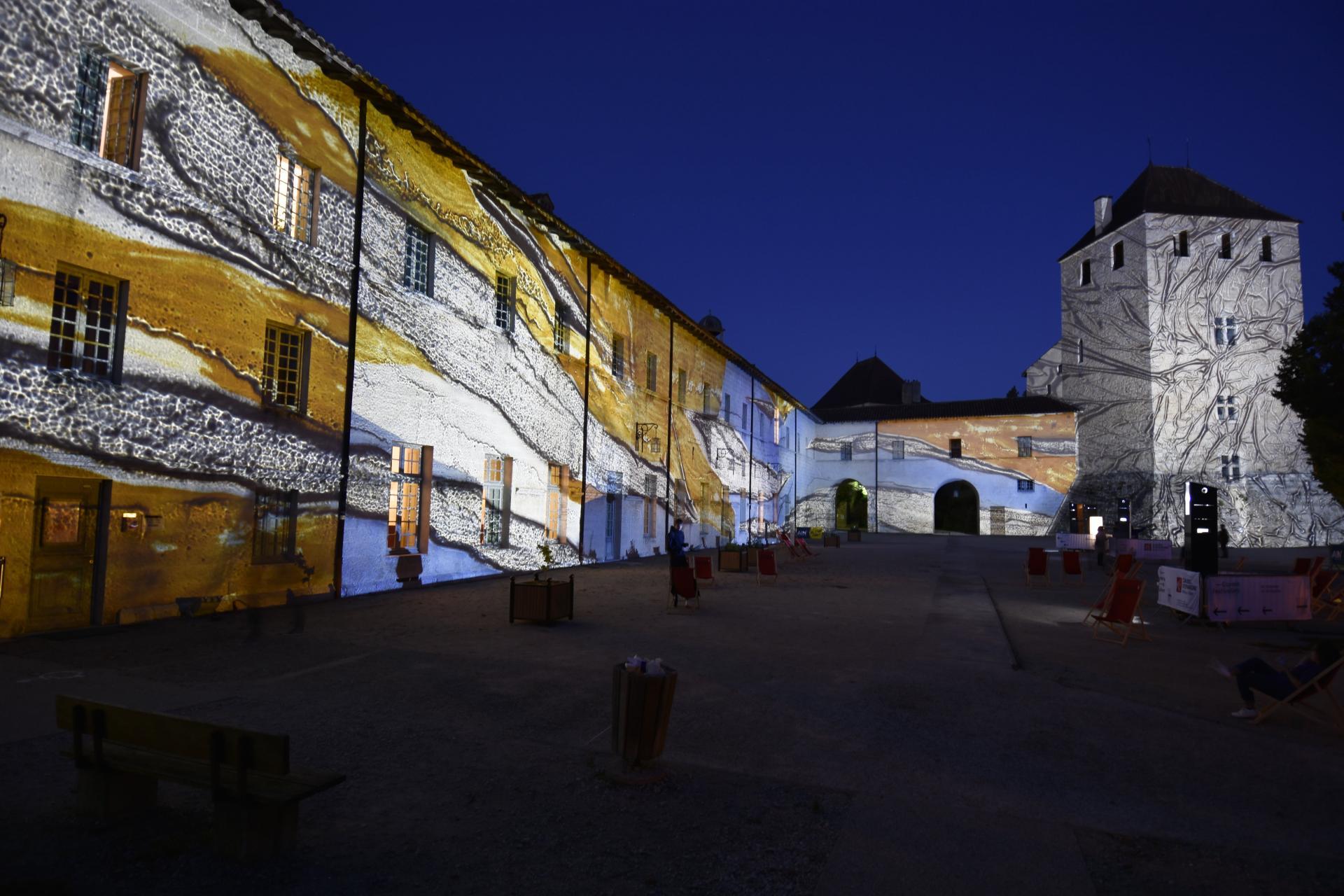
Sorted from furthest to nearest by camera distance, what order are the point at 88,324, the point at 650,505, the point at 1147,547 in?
the point at 650,505
the point at 1147,547
the point at 88,324

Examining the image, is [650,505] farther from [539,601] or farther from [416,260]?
[539,601]

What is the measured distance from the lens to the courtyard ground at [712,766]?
3.50 m

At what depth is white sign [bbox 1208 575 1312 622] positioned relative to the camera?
37.8 feet

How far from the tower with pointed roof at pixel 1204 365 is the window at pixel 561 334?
102 ft

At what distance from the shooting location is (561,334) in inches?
790

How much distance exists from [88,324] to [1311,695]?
43.3 feet

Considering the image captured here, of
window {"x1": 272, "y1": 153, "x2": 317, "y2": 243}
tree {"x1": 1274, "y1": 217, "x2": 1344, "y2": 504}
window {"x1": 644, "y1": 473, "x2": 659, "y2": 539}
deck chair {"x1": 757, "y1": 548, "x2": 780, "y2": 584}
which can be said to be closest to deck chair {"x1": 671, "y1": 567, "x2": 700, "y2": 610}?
deck chair {"x1": 757, "y1": 548, "x2": 780, "y2": 584}

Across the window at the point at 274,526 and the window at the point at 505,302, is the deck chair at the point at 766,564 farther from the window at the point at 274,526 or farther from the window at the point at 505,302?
the window at the point at 274,526

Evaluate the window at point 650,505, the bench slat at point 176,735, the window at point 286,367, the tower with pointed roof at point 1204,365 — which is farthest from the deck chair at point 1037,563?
the tower with pointed roof at point 1204,365

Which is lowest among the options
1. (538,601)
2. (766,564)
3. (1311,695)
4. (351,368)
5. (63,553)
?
(1311,695)

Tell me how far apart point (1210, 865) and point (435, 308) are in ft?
47.2

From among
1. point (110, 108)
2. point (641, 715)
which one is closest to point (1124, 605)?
point (641, 715)

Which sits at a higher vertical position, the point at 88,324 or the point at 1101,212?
the point at 1101,212

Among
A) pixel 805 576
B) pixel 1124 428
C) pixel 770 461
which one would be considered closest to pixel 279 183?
pixel 805 576
